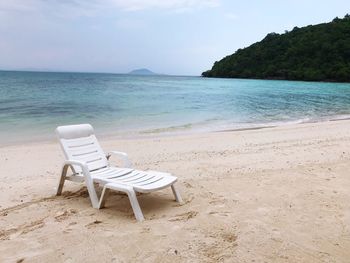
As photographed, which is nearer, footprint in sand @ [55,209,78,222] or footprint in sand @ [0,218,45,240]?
footprint in sand @ [0,218,45,240]

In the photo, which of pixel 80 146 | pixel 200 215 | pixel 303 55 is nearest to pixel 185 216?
pixel 200 215

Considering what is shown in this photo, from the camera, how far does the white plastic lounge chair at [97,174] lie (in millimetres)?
4328

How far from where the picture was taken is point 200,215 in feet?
13.9

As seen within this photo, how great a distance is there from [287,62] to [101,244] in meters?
82.1

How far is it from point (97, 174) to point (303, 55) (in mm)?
77439

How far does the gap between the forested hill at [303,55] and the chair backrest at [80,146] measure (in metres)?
72.2

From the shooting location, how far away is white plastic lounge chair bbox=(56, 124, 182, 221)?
4328 mm

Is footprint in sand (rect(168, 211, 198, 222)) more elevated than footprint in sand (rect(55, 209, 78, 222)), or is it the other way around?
footprint in sand (rect(168, 211, 198, 222))

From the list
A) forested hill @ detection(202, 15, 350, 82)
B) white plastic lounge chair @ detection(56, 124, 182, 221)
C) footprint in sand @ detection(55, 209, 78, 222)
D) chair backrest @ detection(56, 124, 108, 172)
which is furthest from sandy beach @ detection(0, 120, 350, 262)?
forested hill @ detection(202, 15, 350, 82)

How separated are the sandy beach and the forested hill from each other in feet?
229

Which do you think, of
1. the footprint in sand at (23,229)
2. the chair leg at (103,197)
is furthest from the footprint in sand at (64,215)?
the chair leg at (103,197)

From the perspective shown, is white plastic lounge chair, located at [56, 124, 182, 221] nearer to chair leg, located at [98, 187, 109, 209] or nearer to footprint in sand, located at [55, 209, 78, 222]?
chair leg, located at [98, 187, 109, 209]

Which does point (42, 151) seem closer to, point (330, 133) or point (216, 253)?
point (216, 253)

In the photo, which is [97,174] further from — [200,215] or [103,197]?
[200,215]
